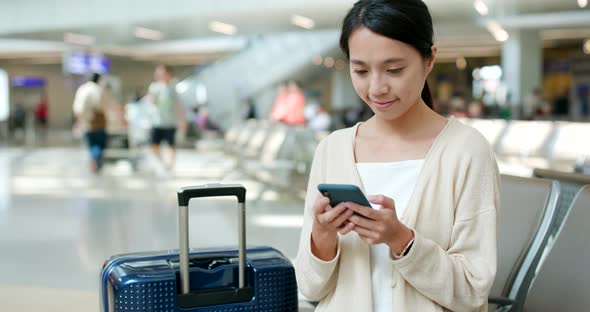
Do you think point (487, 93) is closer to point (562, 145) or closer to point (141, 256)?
point (562, 145)

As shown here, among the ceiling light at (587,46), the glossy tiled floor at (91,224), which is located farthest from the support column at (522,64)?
the glossy tiled floor at (91,224)

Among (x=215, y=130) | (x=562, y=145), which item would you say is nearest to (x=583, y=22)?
(x=215, y=130)

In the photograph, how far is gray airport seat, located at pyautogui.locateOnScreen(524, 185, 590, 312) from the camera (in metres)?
2.33

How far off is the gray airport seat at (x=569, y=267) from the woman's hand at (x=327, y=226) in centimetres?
116

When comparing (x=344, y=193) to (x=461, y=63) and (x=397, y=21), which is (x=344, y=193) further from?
(x=461, y=63)

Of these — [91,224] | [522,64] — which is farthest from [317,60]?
[91,224]

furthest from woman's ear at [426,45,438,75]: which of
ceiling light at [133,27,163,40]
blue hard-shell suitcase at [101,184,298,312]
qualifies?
ceiling light at [133,27,163,40]

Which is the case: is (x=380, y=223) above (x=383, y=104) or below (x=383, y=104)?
below

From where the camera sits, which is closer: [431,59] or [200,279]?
[431,59]

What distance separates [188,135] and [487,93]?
24.2 metres

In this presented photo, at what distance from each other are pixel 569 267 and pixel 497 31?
2152 centimetres

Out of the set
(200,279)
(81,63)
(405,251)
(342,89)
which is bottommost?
(200,279)

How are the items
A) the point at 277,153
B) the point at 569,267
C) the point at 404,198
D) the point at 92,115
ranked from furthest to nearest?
the point at 92,115 < the point at 277,153 < the point at 569,267 < the point at 404,198

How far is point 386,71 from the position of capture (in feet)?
4.83
